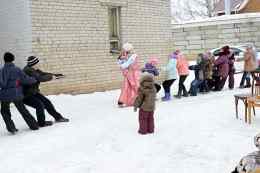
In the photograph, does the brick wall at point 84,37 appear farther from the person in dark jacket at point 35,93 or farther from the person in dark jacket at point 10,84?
the person in dark jacket at point 10,84

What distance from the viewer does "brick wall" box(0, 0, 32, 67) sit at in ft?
48.3

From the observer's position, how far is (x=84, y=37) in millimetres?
16406

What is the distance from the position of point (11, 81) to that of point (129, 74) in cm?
378

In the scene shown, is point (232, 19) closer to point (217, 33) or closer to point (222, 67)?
point (217, 33)

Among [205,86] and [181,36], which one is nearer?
[205,86]

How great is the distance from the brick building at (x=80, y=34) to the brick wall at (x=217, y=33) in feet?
52.3

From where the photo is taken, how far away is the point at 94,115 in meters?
12.2

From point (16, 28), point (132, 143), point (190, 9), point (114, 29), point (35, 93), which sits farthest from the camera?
point (190, 9)

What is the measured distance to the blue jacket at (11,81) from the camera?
10.1 m

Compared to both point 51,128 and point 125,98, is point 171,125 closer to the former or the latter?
point 51,128

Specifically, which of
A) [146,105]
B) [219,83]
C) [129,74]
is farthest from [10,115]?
[219,83]

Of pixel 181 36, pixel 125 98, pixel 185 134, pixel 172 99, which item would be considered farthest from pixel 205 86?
pixel 181 36

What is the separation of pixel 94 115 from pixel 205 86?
16.2 feet

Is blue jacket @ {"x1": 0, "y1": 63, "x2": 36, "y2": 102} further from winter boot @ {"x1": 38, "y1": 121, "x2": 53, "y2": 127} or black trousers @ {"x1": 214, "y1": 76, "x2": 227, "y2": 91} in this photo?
black trousers @ {"x1": 214, "y1": 76, "x2": 227, "y2": 91}
